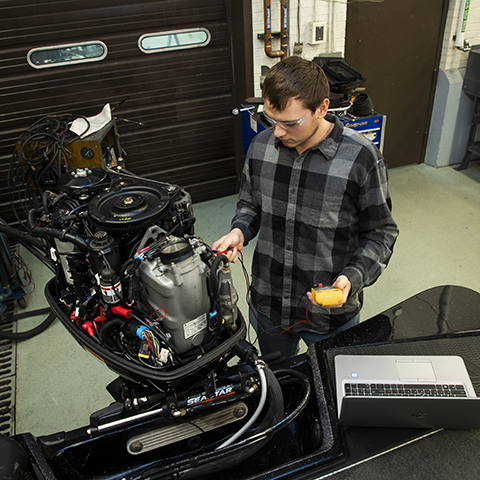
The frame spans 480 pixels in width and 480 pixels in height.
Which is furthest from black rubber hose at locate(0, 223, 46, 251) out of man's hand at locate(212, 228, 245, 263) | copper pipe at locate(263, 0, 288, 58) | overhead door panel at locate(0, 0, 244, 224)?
copper pipe at locate(263, 0, 288, 58)

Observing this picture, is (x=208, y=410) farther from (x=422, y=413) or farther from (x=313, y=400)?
(x=422, y=413)

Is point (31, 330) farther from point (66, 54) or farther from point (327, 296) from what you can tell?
point (327, 296)

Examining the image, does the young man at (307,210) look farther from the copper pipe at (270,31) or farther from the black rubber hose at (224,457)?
the copper pipe at (270,31)

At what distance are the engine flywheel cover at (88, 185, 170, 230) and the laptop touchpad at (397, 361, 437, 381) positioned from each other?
804 mm

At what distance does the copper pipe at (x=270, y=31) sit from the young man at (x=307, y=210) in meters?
2.28

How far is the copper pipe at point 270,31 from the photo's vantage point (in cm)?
333

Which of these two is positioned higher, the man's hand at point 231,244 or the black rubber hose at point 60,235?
the black rubber hose at point 60,235

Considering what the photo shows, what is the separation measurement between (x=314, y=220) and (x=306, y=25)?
2.69m

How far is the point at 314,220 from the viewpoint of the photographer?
1.42 metres

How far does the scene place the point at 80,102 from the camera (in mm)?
3418

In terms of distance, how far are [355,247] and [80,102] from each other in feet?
9.13

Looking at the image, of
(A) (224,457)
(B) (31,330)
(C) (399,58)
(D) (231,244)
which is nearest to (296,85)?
(D) (231,244)

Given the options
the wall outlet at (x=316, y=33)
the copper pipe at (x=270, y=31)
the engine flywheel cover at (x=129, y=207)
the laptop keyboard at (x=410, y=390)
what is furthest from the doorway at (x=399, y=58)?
the laptop keyboard at (x=410, y=390)

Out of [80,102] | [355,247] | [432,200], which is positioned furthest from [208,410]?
[432,200]
